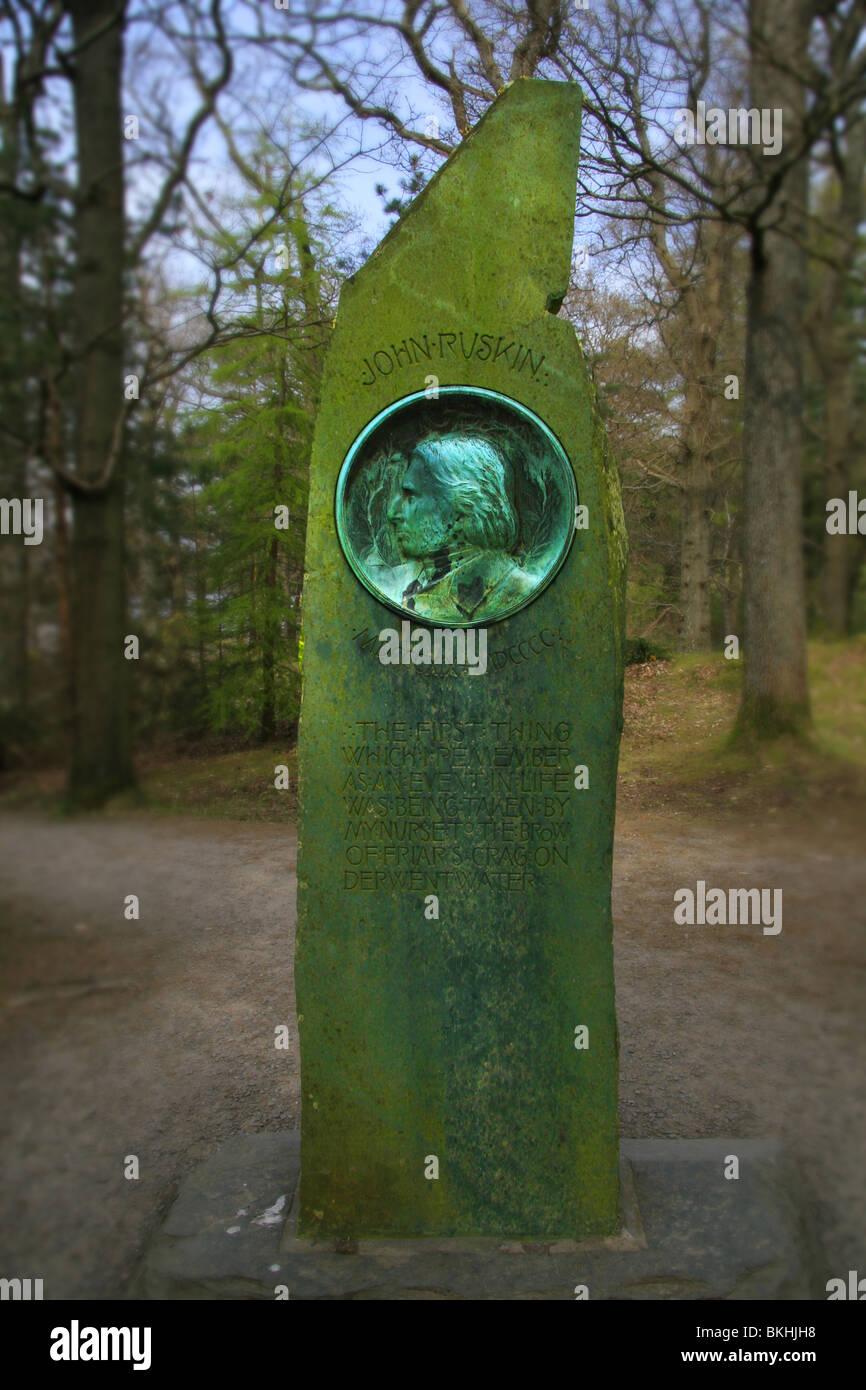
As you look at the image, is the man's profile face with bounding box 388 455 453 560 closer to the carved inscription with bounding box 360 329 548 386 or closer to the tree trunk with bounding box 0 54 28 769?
the carved inscription with bounding box 360 329 548 386

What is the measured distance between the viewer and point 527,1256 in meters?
2.48

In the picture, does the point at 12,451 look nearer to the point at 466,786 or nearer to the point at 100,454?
the point at 100,454

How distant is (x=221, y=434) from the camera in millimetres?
5590

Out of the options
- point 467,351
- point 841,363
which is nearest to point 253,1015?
point 467,351

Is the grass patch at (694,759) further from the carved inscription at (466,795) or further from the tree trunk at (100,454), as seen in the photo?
the carved inscription at (466,795)

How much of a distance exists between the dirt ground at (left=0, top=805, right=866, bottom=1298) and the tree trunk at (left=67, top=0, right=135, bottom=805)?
688mm

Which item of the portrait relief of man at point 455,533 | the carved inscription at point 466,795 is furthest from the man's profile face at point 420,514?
the carved inscription at point 466,795

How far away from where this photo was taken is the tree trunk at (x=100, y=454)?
4.18m

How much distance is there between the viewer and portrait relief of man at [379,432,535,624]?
8.20ft

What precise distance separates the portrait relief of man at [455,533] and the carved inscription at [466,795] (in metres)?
0.33

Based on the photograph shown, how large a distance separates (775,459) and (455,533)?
11.7 feet

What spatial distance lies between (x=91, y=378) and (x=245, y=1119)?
3305 millimetres

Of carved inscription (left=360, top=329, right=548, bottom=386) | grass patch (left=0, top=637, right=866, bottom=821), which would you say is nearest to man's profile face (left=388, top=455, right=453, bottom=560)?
carved inscription (left=360, top=329, right=548, bottom=386)

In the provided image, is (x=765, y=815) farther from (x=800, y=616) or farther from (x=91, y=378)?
(x=91, y=378)
